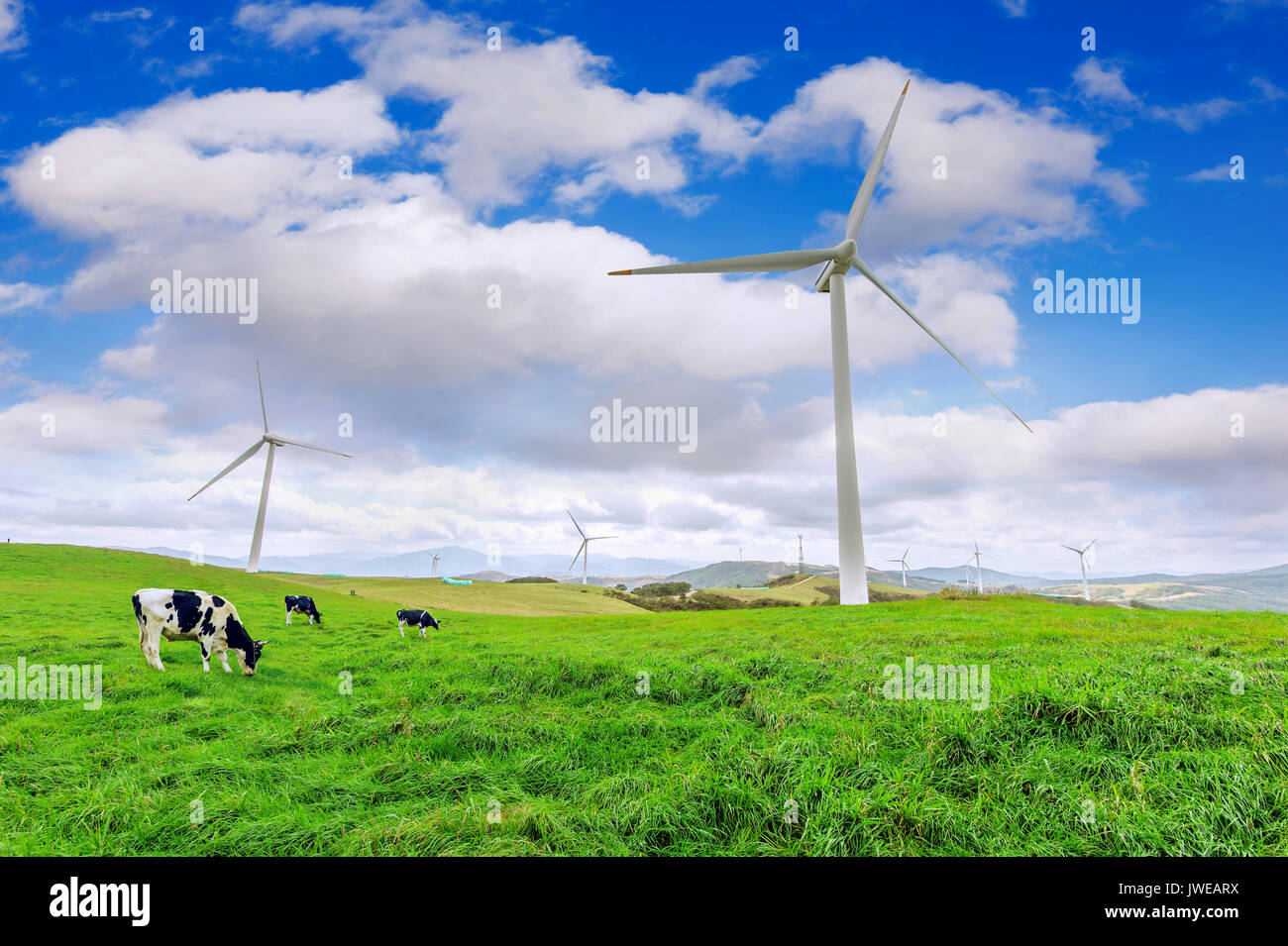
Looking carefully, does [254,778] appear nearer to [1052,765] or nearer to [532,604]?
[1052,765]

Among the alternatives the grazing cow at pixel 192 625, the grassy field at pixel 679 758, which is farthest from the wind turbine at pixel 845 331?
the grazing cow at pixel 192 625

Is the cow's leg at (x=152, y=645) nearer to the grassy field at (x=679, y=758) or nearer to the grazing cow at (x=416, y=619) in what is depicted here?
the grassy field at (x=679, y=758)

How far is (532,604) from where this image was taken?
48.6m

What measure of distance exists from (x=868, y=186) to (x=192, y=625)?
37736 millimetres

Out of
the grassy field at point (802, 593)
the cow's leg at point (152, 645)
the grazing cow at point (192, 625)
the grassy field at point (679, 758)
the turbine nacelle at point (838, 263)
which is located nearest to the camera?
the grassy field at point (679, 758)

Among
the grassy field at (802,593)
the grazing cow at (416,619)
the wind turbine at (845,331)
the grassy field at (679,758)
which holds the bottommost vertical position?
the grassy field at (802,593)

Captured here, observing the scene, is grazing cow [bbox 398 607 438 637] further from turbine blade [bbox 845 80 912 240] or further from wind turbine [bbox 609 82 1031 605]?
turbine blade [bbox 845 80 912 240]

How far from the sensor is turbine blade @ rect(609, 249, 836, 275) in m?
27.4

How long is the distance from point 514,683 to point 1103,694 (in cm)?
919

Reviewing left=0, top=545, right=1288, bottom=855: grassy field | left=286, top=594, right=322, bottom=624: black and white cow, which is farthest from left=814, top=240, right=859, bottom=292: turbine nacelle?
left=286, top=594, right=322, bottom=624: black and white cow

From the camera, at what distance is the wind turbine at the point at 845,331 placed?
30.9m
